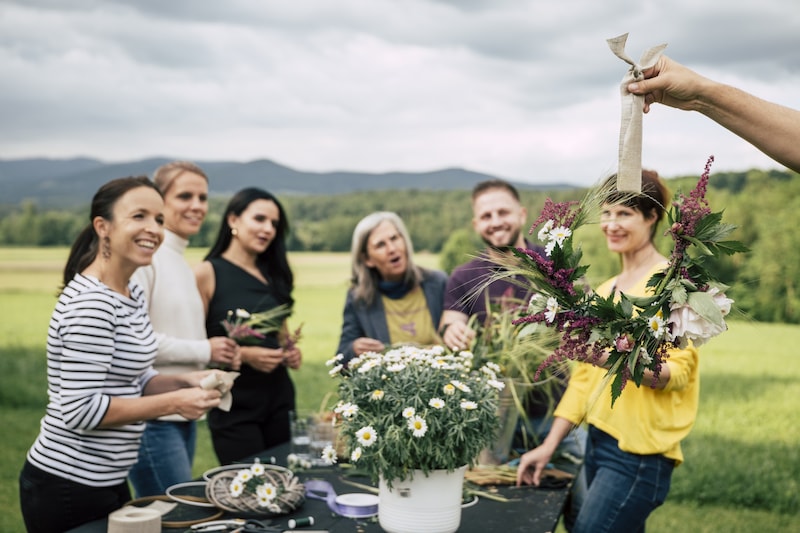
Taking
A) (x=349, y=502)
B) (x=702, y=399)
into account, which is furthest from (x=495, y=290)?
(x=702, y=399)

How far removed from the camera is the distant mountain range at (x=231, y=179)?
14.4m

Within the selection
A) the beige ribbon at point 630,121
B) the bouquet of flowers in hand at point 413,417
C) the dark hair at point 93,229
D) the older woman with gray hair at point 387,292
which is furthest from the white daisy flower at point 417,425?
the older woman with gray hair at point 387,292

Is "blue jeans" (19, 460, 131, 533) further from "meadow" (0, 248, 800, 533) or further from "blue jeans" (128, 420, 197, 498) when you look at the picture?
"meadow" (0, 248, 800, 533)

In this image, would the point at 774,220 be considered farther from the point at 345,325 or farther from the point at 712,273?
the point at 712,273

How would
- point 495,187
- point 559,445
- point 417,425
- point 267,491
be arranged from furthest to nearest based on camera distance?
point 495,187
point 559,445
point 267,491
point 417,425

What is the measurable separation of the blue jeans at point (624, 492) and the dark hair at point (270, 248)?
200 cm

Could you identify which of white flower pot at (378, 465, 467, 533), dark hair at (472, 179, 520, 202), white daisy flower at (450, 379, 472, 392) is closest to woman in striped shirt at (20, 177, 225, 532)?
white flower pot at (378, 465, 467, 533)

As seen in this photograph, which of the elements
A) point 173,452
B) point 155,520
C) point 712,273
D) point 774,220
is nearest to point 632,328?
point 712,273

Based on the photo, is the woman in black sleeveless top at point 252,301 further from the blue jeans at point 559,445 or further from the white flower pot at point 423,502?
the white flower pot at point 423,502

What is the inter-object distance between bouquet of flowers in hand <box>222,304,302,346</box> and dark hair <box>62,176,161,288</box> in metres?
0.92

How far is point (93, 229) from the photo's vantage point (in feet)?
9.61

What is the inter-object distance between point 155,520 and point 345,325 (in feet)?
6.93

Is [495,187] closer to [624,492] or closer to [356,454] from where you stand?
[624,492]

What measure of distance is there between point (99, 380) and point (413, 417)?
41.7 inches
